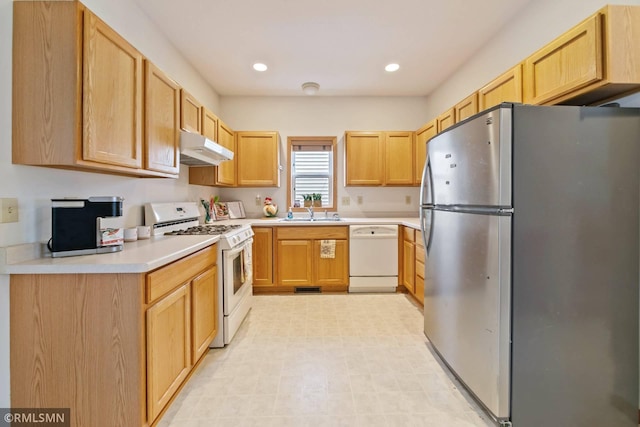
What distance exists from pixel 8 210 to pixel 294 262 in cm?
252

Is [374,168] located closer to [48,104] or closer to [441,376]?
[441,376]

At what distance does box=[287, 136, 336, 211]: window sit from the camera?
4074 mm

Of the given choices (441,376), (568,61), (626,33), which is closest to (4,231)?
(441,376)

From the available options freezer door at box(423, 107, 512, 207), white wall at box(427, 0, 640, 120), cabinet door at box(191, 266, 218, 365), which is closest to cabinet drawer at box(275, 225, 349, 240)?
cabinet door at box(191, 266, 218, 365)

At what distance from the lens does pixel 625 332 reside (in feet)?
4.55

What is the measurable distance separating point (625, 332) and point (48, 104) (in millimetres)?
2994

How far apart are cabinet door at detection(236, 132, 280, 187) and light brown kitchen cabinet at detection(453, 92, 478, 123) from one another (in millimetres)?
2174

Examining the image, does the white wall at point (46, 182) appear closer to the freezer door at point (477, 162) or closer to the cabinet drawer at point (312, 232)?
the cabinet drawer at point (312, 232)

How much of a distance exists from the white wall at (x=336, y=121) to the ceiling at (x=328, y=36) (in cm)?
41

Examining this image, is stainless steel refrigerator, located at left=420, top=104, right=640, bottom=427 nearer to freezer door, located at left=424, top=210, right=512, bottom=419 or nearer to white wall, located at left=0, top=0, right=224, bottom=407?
freezer door, located at left=424, top=210, right=512, bottom=419

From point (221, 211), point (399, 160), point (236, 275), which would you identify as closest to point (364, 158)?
point (399, 160)

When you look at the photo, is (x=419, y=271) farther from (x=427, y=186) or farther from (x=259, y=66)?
(x=259, y=66)

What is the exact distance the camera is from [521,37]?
2217 mm

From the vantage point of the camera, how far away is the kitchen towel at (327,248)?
11.2 ft
